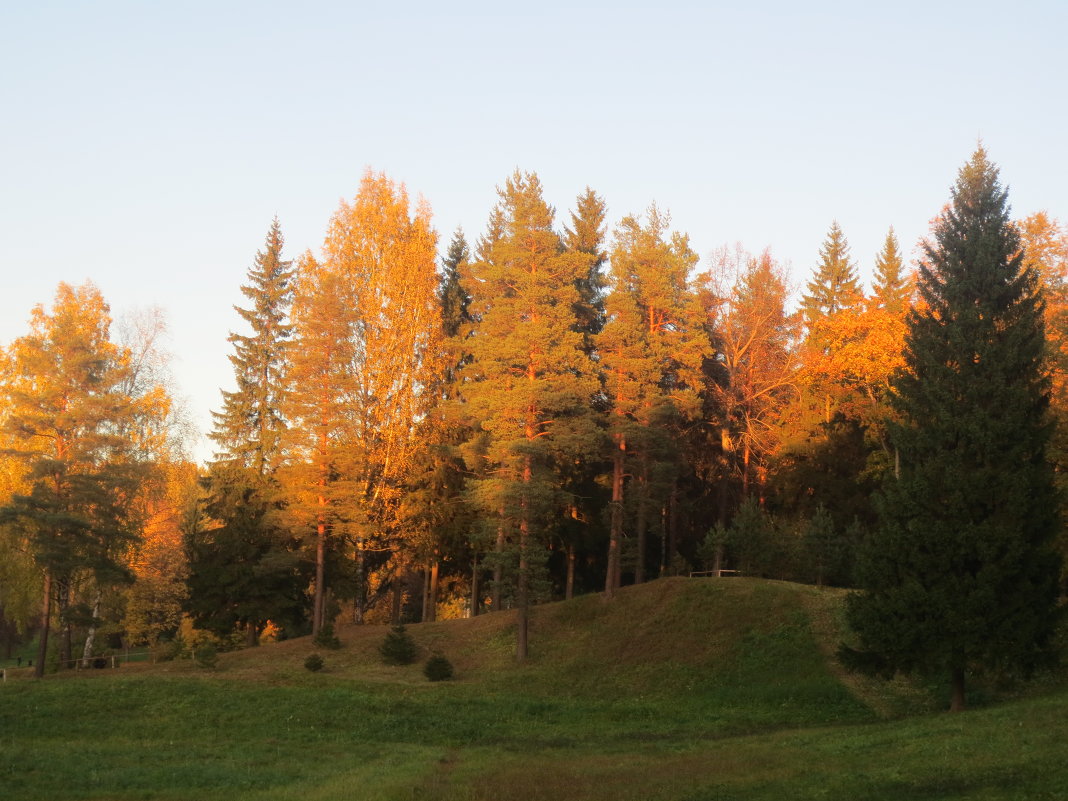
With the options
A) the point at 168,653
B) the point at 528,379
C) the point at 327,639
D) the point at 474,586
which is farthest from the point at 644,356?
the point at 168,653

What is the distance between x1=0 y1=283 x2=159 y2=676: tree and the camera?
35000 mm

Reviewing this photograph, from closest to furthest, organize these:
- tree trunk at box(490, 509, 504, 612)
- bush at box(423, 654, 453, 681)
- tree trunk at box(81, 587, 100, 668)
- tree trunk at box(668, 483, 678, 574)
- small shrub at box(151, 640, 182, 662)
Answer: bush at box(423, 654, 453, 681) < tree trunk at box(490, 509, 504, 612) < tree trunk at box(81, 587, 100, 668) < small shrub at box(151, 640, 182, 662) < tree trunk at box(668, 483, 678, 574)

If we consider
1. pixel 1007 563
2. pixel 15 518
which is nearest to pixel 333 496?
pixel 15 518

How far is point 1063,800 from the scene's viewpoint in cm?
A: 1388

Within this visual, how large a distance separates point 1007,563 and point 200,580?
115ft

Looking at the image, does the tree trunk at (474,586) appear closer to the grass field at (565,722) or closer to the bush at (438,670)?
the grass field at (565,722)

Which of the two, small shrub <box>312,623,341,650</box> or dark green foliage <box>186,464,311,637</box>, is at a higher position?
dark green foliage <box>186,464,311,637</box>

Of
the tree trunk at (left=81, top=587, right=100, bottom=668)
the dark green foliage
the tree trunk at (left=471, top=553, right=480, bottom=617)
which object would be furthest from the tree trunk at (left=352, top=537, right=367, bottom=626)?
the tree trunk at (left=81, top=587, right=100, bottom=668)

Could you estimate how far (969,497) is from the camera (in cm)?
2417

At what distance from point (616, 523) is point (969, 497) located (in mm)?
17359

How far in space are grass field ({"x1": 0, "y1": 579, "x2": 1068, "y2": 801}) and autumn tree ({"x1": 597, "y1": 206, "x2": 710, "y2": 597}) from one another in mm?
4921

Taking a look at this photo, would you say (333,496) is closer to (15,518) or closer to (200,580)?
(200,580)

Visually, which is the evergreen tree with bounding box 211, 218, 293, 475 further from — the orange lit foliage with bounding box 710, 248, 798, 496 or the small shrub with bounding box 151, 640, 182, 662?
the orange lit foliage with bounding box 710, 248, 798, 496

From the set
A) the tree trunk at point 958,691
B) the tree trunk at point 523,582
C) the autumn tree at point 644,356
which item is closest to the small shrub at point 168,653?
the tree trunk at point 523,582
